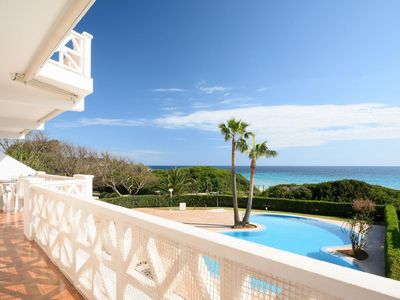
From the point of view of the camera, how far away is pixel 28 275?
3771 mm

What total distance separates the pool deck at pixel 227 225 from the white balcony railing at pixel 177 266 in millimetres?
8927

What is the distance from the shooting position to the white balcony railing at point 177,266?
1.10 metres

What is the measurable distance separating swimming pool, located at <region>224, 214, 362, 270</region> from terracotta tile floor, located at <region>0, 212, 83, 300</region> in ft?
30.5

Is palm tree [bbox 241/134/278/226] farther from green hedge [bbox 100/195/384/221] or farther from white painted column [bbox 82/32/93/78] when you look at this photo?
white painted column [bbox 82/32/93/78]

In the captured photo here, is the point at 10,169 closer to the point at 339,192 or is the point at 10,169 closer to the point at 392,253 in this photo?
the point at 392,253

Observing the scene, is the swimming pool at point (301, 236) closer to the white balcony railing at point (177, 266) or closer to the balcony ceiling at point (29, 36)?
the white balcony railing at point (177, 266)

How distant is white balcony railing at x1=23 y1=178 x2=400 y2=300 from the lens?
1.10 m

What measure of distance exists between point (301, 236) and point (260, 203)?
A: 740cm

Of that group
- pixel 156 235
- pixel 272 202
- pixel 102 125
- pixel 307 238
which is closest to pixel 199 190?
pixel 272 202

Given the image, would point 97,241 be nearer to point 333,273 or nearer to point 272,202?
point 333,273

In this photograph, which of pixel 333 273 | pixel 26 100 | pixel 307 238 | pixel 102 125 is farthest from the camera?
pixel 102 125


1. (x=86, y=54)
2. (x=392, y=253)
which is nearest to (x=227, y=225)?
(x=392, y=253)

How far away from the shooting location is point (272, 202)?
21375 millimetres

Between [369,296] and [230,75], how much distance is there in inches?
1693
